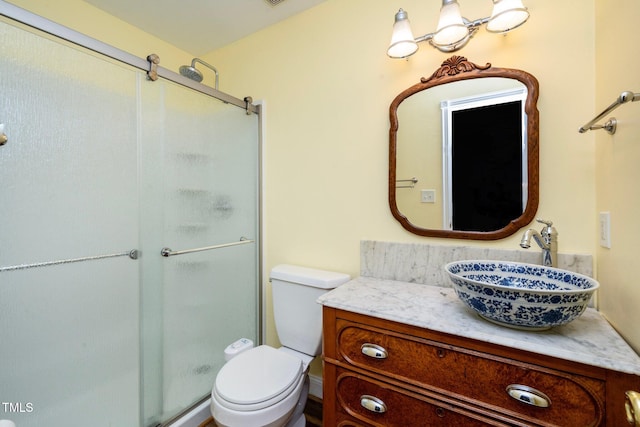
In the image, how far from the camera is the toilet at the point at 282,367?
1079 mm

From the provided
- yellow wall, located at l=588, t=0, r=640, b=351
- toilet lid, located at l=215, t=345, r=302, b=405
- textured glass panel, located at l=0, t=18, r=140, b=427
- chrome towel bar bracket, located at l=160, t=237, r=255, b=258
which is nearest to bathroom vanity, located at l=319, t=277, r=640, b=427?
yellow wall, located at l=588, t=0, r=640, b=351

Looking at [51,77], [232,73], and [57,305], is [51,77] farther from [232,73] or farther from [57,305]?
[232,73]

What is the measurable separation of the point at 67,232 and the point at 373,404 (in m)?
1.44

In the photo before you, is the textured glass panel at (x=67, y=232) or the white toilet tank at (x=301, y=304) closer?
the textured glass panel at (x=67, y=232)

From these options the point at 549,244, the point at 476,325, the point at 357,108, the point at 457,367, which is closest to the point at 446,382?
the point at 457,367

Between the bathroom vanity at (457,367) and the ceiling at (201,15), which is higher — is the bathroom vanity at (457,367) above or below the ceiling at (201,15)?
below

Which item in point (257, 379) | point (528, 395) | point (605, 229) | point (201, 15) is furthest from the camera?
point (201, 15)

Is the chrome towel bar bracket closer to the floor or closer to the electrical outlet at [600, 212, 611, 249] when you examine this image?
the floor

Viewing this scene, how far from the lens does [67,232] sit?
1.17 metres

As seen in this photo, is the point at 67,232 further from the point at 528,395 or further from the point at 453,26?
the point at 453,26

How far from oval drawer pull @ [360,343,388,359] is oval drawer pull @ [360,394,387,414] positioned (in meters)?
0.16

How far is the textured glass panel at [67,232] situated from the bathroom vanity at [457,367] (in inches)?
41.0

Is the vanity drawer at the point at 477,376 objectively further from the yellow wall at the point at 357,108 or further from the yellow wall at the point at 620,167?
the yellow wall at the point at 357,108

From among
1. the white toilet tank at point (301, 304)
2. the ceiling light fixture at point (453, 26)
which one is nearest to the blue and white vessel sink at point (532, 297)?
the white toilet tank at point (301, 304)
